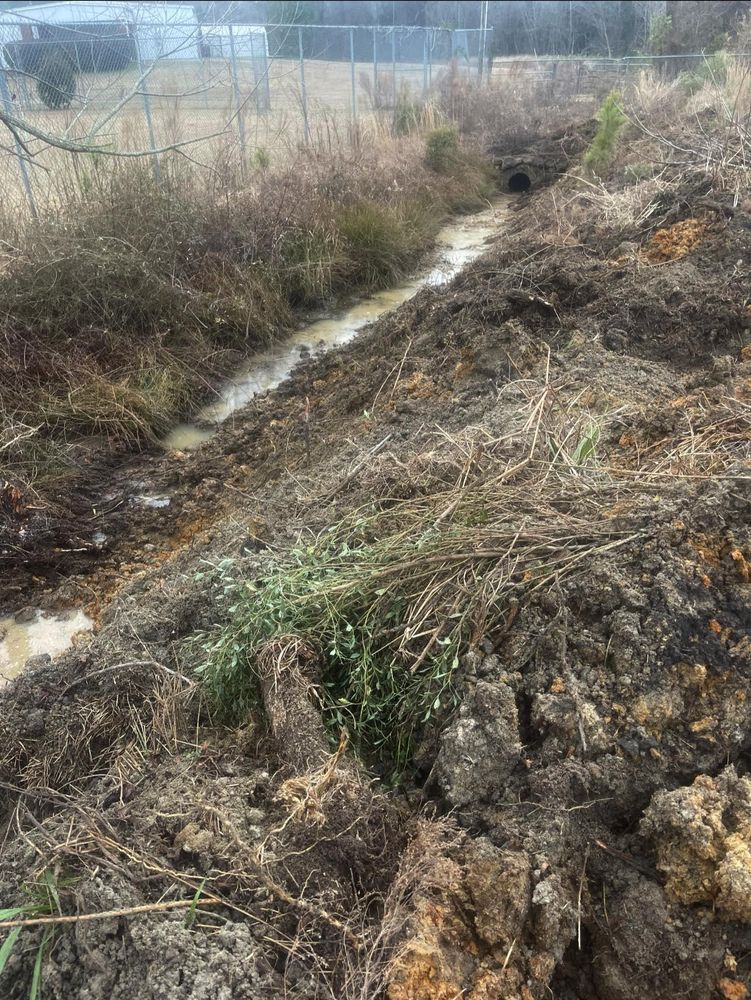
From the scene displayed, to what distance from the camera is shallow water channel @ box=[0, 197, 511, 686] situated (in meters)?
3.76

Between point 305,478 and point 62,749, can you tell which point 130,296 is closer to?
point 305,478

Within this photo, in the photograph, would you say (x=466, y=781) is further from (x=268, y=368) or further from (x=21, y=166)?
(x=21, y=166)

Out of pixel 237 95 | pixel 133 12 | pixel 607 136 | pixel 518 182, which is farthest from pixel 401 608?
pixel 518 182

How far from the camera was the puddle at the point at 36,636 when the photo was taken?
12.0 ft

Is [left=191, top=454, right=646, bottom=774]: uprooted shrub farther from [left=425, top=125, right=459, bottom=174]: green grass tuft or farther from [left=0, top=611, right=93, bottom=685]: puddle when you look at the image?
[left=425, top=125, right=459, bottom=174]: green grass tuft

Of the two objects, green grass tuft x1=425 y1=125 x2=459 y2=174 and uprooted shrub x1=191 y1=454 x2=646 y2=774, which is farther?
green grass tuft x1=425 y1=125 x2=459 y2=174

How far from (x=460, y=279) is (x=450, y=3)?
19.8 meters

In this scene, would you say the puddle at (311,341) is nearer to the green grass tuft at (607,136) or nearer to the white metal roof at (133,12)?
the green grass tuft at (607,136)

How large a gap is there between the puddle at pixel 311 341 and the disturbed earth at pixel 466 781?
2383mm

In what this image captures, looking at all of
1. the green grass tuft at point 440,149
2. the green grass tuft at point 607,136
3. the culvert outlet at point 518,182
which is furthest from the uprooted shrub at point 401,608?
the culvert outlet at point 518,182

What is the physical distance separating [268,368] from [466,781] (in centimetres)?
522

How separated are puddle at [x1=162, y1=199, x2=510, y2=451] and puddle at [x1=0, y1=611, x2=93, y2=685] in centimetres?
190

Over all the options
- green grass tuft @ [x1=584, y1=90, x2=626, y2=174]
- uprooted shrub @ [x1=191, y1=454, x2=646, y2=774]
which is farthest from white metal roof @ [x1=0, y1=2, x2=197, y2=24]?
uprooted shrub @ [x1=191, y1=454, x2=646, y2=774]

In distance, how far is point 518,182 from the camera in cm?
1258
